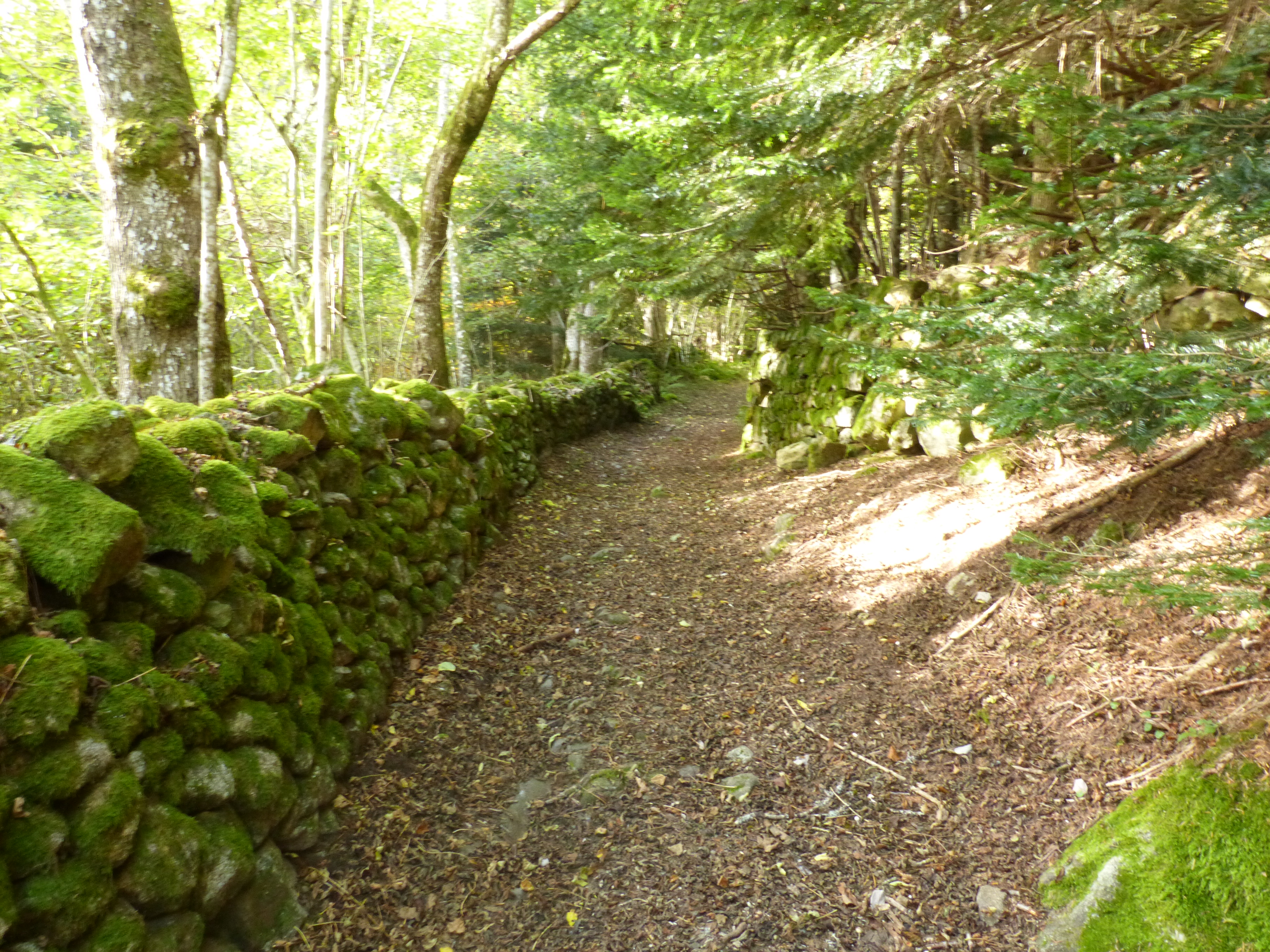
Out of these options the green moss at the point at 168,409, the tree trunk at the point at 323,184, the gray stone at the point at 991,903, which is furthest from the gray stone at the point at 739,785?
the tree trunk at the point at 323,184

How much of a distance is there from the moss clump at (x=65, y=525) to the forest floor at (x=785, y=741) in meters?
1.40

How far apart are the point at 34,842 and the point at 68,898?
0.54ft

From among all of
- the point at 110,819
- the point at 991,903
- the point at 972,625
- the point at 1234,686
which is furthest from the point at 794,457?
the point at 110,819

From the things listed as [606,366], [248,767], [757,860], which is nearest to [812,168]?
[757,860]

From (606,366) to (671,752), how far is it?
526 inches

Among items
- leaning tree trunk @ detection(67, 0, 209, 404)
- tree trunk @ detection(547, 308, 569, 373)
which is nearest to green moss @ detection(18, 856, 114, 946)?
leaning tree trunk @ detection(67, 0, 209, 404)

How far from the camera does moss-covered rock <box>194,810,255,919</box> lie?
2.26 meters

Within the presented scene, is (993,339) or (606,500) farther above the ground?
(993,339)

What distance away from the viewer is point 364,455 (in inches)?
187

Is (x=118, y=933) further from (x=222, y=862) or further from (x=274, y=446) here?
(x=274, y=446)

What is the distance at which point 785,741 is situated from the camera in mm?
3867

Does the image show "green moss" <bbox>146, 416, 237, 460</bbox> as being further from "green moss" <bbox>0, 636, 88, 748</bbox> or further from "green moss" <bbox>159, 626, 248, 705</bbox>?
"green moss" <bbox>0, 636, 88, 748</bbox>

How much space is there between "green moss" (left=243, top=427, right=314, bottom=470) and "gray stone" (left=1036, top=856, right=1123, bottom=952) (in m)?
3.91

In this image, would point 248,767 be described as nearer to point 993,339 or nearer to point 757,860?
point 757,860
